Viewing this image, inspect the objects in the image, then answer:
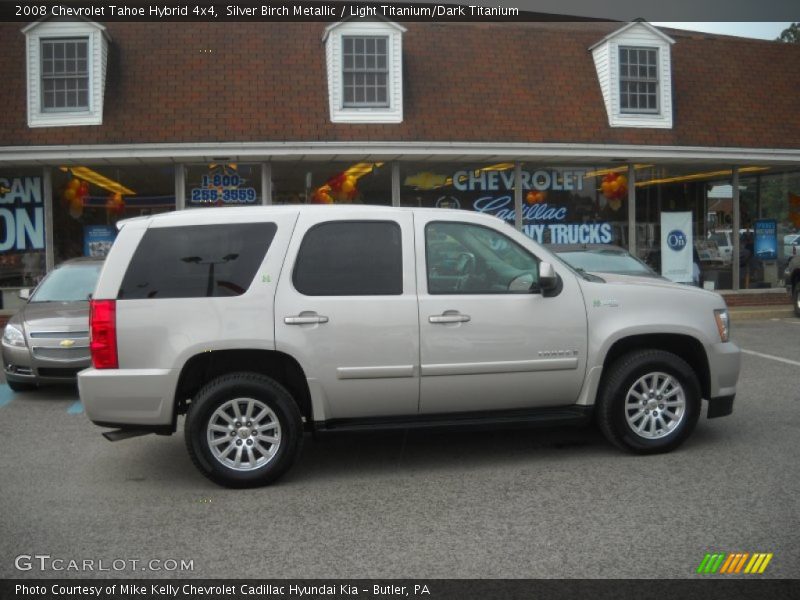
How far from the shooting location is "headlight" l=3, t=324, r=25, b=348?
9.68 m

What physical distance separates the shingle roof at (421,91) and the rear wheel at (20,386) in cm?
669

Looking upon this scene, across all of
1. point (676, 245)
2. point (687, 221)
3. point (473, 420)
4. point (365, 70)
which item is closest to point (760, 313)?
point (676, 245)

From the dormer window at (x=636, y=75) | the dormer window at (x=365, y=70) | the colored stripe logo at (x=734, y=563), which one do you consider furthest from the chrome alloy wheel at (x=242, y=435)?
the dormer window at (x=636, y=75)

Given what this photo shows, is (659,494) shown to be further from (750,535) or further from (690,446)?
(690,446)

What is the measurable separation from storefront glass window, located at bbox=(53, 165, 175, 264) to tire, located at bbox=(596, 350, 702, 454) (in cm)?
1219

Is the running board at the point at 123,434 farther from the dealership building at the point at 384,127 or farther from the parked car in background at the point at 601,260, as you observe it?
the dealership building at the point at 384,127

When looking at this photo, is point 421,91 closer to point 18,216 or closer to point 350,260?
point 18,216

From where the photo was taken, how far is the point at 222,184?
16.9 metres

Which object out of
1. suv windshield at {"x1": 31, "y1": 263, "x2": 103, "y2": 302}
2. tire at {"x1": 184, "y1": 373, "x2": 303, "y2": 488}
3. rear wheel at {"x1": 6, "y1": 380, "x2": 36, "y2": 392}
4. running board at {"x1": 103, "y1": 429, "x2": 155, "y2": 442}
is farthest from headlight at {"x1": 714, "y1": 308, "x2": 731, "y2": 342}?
suv windshield at {"x1": 31, "y1": 263, "x2": 103, "y2": 302}

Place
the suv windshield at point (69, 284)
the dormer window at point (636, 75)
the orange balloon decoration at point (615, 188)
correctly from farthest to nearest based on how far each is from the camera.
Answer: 1. the orange balloon decoration at point (615, 188)
2. the dormer window at point (636, 75)
3. the suv windshield at point (69, 284)

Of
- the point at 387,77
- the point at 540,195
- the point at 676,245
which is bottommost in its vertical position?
the point at 676,245

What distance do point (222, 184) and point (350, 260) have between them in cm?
1127

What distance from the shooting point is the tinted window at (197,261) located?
6051mm

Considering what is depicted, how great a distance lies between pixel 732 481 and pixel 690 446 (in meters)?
1.00
